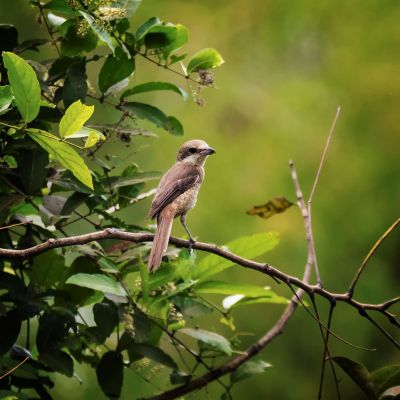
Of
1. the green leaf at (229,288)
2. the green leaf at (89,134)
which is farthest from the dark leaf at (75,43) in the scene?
the green leaf at (229,288)

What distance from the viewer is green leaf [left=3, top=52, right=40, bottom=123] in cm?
150

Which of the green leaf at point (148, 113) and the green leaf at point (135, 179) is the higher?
the green leaf at point (148, 113)

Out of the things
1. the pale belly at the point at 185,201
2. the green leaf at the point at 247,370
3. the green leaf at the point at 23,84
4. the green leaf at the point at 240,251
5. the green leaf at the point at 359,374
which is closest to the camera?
the green leaf at the point at 23,84

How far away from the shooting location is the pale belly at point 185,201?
2889 mm

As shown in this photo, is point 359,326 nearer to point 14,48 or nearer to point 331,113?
point 331,113

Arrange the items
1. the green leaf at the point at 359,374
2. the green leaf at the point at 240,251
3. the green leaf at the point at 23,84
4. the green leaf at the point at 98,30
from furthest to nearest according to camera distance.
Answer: the green leaf at the point at 240,251 → the green leaf at the point at 98,30 → the green leaf at the point at 359,374 → the green leaf at the point at 23,84

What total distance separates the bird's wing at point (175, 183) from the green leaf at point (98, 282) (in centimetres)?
70

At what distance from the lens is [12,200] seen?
6.54 feet

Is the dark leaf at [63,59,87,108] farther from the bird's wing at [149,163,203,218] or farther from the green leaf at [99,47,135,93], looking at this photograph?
the bird's wing at [149,163,203,218]

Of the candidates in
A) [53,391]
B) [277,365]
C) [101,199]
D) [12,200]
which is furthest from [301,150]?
[12,200]

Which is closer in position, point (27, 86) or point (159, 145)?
point (27, 86)

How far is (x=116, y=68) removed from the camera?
220 cm

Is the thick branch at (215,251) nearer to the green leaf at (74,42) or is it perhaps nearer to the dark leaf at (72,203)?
the dark leaf at (72,203)

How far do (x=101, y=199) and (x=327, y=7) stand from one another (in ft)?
10.9
